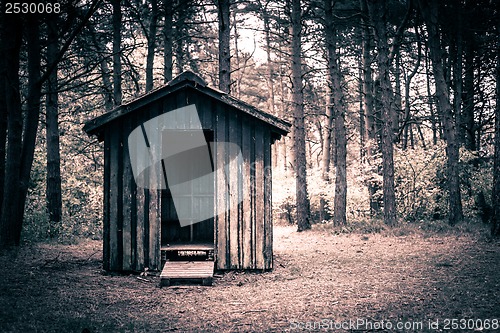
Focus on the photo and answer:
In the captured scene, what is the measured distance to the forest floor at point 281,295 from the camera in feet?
19.5

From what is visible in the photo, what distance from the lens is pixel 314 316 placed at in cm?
632

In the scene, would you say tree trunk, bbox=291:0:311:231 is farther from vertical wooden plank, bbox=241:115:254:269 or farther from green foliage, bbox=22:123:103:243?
green foliage, bbox=22:123:103:243

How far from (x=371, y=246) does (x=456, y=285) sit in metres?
5.01

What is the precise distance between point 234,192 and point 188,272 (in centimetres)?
199

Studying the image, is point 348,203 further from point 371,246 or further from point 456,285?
point 456,285

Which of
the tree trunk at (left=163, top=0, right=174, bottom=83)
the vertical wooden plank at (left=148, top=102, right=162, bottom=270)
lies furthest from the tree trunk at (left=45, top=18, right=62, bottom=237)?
the vertical wooden plank at (left=148, top=102, right=162, bottom=270)

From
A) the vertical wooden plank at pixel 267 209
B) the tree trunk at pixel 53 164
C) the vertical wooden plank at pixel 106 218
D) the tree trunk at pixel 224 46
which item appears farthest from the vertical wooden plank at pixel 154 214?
the tree trunk at pixel 53 164

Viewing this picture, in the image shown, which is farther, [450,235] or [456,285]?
[450,235]

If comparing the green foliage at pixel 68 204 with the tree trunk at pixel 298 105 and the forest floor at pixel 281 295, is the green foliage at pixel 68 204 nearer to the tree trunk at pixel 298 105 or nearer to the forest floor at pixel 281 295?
the forest floor at pixel 281 295

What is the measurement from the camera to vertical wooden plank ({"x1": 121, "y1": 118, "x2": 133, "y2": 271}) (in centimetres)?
945

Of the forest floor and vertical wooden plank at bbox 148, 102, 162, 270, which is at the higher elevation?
vertical wooden plank at bbox 148, 102, 162, 270

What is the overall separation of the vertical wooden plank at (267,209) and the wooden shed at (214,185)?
22mm

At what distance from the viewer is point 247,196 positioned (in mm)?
9773

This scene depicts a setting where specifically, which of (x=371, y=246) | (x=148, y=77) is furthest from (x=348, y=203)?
(x=148, y=77)
